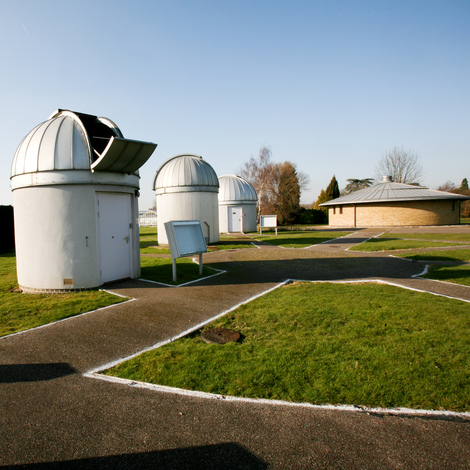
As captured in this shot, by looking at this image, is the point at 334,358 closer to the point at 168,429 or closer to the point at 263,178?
the point at 168,429

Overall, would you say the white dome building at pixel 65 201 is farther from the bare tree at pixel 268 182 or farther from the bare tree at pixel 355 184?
the bare tree at pixel 355 184

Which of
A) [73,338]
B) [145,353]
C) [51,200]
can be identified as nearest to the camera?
[145,353]

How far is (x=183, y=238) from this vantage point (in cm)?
984

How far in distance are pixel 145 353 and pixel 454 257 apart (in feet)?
40.4

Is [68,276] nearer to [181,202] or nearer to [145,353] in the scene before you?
[145,353]

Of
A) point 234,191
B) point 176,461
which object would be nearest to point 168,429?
point 176,461

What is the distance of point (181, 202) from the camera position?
18844 millimetres

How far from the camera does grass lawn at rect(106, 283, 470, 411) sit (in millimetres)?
3691

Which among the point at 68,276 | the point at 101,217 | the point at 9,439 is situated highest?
the point at 101,217

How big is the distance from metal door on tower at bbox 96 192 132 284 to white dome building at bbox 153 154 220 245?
29.0 feet

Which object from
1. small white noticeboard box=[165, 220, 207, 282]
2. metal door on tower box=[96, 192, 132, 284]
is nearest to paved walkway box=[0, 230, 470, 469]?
metal door on tower box=[96, 192, 132, 284]

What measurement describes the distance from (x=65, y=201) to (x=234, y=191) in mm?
22600

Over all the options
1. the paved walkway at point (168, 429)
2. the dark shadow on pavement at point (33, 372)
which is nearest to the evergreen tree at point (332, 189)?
the paved walkway at point (168, 429)

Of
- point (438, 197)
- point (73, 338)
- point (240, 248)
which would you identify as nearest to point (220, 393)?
point (73, 338)
